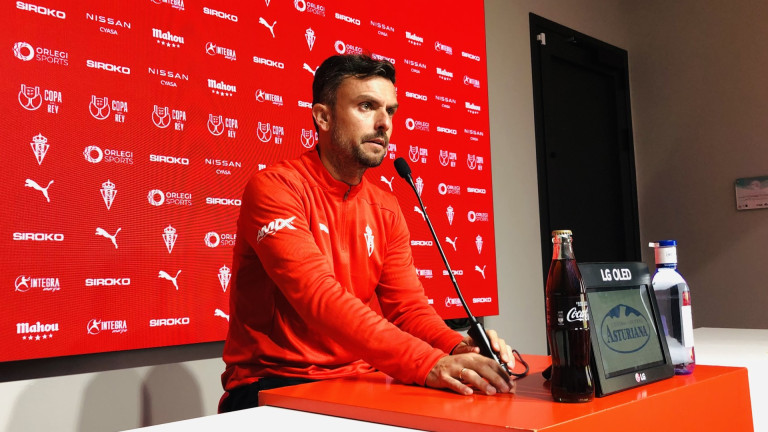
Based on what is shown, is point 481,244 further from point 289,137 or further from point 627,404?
point 627,404

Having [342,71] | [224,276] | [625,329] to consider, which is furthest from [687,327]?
[224,276]

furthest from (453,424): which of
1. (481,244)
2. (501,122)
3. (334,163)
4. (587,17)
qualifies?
(587,17)

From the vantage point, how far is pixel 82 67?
5.91 feet

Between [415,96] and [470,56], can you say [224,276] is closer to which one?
[415,96]

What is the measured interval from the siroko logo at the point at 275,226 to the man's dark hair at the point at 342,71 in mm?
456

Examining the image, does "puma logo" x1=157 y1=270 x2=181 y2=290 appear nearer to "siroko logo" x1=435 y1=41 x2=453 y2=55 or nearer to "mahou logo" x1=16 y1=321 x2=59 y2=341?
"mahou logo" x1=16 y1=321 x2=59 y2=341

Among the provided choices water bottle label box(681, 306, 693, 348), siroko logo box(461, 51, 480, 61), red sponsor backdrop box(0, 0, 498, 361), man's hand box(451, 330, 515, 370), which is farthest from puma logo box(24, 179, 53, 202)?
siroko logo box(461, 51, 480, 61)

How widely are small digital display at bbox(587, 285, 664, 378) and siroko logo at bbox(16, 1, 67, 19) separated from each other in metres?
1.59

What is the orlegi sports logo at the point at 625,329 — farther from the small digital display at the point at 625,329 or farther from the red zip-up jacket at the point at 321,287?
the red zip-up jacket at the point at 321,287

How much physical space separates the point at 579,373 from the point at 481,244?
2.08m

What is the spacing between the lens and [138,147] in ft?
6.18

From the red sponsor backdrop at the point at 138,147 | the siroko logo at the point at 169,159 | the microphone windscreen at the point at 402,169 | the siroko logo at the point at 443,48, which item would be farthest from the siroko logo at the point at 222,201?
the siroko logo at the point at 443,48

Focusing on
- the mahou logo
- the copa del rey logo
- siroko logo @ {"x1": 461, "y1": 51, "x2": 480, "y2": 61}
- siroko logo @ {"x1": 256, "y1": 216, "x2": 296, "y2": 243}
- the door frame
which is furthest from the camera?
the door frame

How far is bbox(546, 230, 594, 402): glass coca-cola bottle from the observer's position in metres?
0.88
